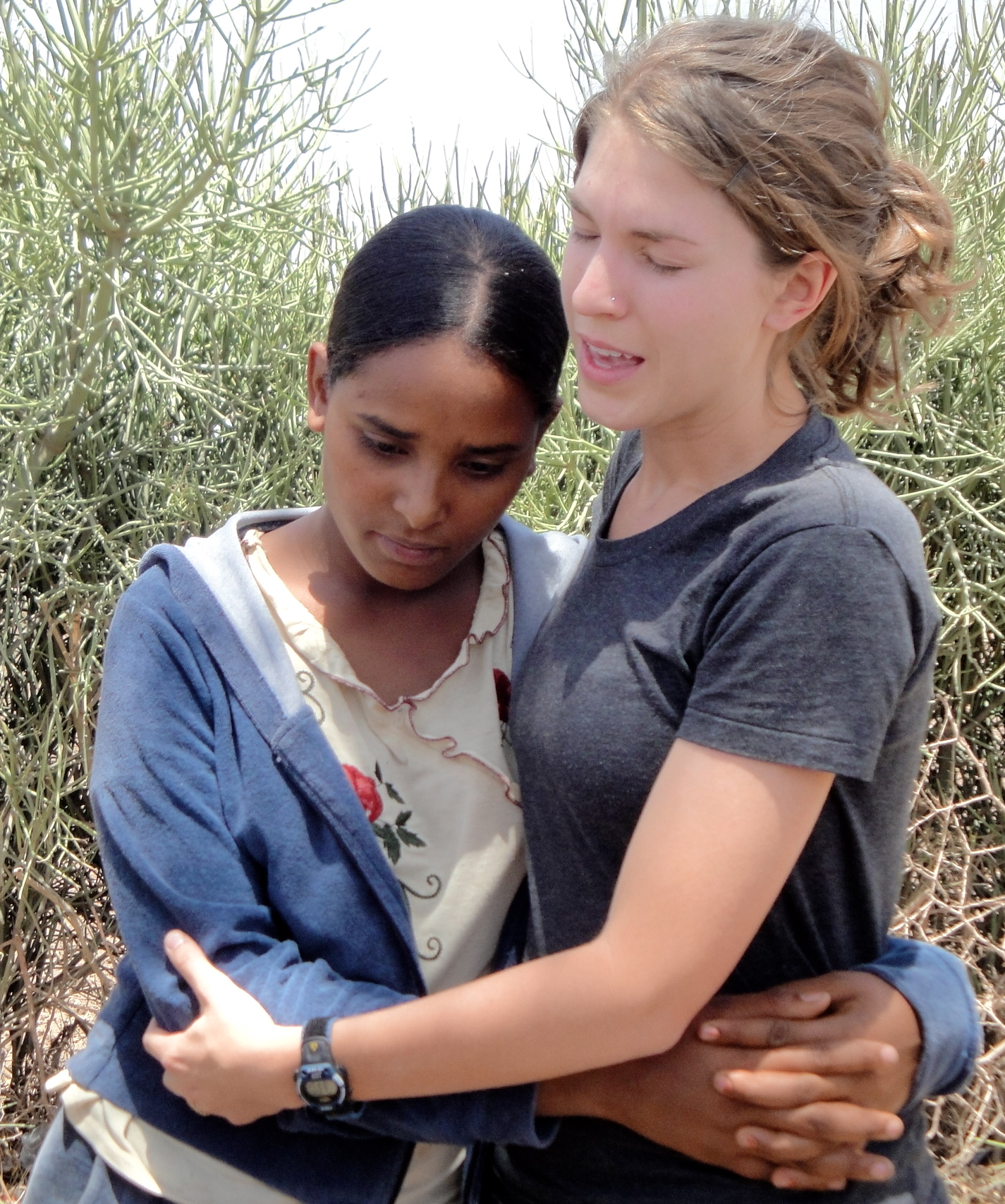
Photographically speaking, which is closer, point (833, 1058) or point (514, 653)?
point (833, 1058)

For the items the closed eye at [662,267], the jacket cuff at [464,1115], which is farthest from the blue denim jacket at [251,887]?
the closed eye at [662,267]

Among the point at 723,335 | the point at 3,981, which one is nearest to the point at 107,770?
the point at 723,335

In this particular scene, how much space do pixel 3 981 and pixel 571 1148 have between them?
2.15 m

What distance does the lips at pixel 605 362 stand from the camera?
3.83 feet

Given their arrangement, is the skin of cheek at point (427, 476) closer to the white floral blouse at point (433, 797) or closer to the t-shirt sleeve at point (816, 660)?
the white floral blouse at point (433, 797)

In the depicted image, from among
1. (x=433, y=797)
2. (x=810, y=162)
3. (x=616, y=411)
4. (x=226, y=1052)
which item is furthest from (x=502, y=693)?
(x=810, y=162)

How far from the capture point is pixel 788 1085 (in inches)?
43.9

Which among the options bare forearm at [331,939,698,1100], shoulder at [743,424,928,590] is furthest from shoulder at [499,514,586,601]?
bare forearm at [331,939,698,1100]

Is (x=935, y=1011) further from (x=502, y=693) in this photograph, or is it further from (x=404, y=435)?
(x=404, y=435)

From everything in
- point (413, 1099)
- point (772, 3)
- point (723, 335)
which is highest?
point (772, 3)

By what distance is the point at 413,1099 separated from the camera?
1.16 metres

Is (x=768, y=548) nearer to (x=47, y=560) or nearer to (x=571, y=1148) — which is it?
(x=571, y=1148)

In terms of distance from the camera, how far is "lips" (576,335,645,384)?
1167 millimetres

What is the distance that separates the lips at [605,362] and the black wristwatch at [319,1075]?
2.08ft
